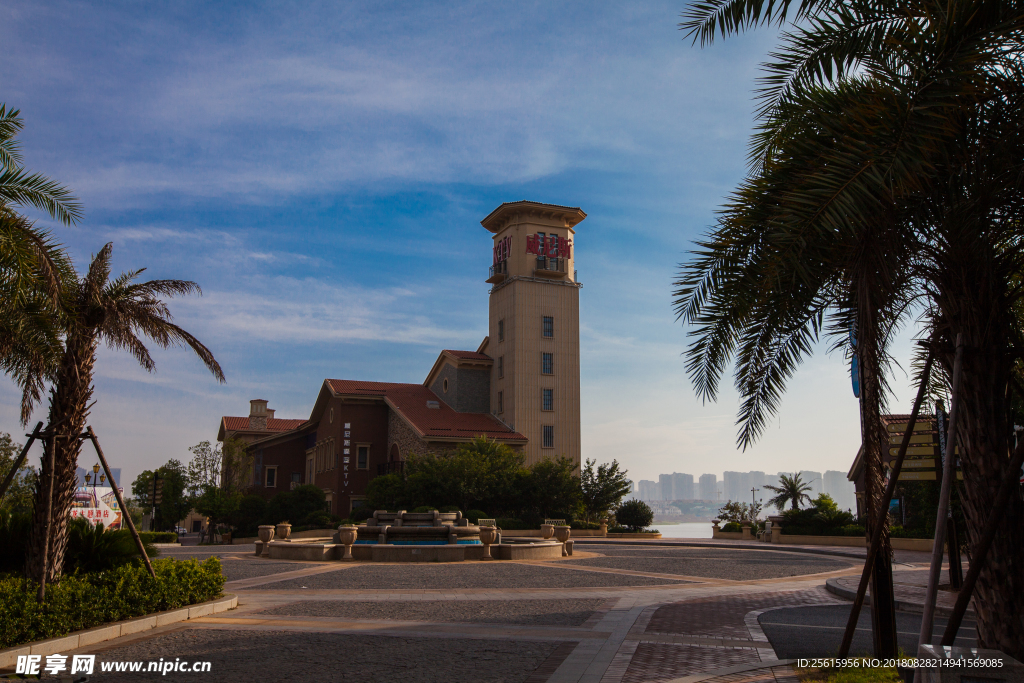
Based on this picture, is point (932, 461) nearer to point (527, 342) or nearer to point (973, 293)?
point (973, 293)

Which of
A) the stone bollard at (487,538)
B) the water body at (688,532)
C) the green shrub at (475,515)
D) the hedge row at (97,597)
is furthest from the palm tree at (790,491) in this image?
the hedge row at (97,597)

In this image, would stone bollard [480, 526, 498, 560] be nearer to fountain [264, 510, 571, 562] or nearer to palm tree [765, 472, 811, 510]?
fountain [264, 510, 571, 562]

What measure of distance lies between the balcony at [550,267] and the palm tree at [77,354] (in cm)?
4214

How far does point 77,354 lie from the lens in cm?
1178

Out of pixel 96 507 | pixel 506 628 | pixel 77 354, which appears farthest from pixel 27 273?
pixel 96 507

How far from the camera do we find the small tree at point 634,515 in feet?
164

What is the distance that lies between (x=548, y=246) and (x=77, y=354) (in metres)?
45.3

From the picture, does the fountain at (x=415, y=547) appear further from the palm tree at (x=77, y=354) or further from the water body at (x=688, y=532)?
the water body at (x=688, y=532)

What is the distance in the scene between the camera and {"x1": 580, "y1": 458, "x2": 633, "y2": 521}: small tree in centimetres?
4941

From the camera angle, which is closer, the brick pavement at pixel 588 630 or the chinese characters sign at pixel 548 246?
the brick pavement at pixel 588 630

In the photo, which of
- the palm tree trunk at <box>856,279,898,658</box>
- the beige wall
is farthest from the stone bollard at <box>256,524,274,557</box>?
the beige wall

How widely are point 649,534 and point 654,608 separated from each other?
118 feet

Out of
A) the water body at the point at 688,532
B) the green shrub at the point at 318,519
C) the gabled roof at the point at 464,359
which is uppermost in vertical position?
the gabled roof at the point at 464,359

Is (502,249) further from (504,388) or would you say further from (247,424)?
(247,424)
